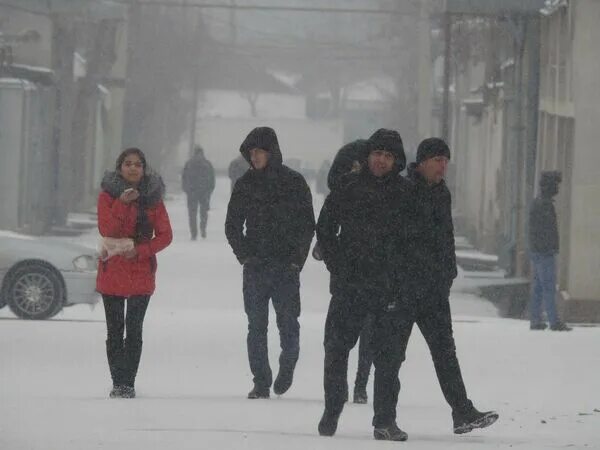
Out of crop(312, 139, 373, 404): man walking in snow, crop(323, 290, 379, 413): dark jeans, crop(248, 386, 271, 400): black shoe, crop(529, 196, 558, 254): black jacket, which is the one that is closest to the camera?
crop(323, 290, 379, 413): dark jeans

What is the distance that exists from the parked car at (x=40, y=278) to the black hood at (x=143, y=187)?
720 cm

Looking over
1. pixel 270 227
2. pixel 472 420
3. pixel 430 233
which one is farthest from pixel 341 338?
pixel 270 227

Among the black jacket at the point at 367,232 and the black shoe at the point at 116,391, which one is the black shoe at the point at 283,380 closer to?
the black shoe at the point at 116,391

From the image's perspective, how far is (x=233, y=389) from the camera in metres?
12.7

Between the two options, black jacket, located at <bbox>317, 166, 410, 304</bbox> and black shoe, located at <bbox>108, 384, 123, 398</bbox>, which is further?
black shoe, located at <bbox>108, 384, 123, 398</bbox>

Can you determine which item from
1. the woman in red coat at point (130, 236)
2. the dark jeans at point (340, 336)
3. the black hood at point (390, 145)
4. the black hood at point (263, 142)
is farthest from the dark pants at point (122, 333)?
the black hood at point (390, 145)

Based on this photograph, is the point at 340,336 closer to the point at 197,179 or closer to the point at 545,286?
the point at 545,286

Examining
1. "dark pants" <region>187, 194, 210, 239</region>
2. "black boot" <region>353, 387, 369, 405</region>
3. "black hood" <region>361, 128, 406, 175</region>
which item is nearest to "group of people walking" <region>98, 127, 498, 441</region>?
"black hood" <region>361, 128, 406, 175</region>

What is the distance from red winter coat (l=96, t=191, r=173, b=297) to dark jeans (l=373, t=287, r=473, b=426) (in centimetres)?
211

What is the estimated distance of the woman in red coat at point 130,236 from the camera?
11.2m

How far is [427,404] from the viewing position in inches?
475

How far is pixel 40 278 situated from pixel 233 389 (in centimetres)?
608

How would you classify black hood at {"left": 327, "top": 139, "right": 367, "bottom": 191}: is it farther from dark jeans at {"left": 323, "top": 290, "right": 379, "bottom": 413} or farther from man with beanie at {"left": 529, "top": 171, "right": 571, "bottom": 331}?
man with beanie at {"left": 529, "top": 171, "right": 571, "bottom": 331}

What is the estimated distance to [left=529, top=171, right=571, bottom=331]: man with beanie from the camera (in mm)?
18078
